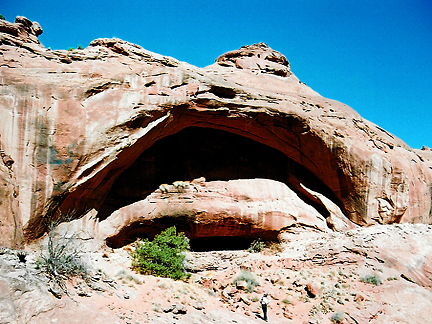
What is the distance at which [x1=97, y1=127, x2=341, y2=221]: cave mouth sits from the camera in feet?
48.1

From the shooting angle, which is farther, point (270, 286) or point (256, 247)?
point (256, 247)

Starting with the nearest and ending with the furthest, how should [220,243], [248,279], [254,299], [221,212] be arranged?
[254,299] → [248,279] → [221,212] → [220,243]

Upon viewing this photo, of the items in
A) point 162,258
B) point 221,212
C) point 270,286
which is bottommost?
point 270,286

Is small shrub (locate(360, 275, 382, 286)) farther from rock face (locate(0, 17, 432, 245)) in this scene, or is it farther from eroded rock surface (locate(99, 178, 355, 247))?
rock face (locate(0, 17, 432, 245))

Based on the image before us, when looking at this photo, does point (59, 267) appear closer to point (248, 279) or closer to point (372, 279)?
point (248, 279)

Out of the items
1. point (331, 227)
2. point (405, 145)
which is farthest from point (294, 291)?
point (405, 145)

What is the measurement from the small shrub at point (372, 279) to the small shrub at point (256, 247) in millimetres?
4268

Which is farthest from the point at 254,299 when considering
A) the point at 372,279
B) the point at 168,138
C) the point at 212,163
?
the point at 168,138

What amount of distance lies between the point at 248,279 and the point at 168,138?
714 cm

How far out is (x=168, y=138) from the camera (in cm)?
1573

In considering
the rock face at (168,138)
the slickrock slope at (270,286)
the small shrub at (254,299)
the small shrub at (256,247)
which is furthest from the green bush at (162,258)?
the small shrub at (256,247)

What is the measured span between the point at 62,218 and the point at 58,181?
1.31 m

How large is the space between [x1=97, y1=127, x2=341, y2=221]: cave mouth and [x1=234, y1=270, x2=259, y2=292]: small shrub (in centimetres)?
441

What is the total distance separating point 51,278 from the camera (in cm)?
774
